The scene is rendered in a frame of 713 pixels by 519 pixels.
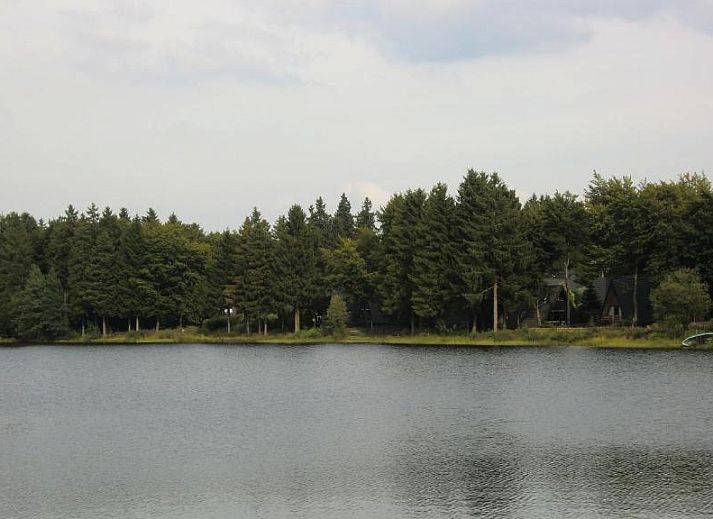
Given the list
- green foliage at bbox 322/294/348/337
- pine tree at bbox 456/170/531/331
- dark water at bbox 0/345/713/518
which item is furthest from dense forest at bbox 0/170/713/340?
dark water at bbox 0/345/713/518

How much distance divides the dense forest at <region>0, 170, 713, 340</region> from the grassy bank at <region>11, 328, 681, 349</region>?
345 centimetres

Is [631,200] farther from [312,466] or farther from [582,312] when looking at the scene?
[312,466]

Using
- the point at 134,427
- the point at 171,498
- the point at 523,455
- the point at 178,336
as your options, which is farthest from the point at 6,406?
the point at 178,336

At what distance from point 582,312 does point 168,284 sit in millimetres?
67724

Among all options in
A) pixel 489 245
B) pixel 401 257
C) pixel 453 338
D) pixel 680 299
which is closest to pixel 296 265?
pixel 401 257

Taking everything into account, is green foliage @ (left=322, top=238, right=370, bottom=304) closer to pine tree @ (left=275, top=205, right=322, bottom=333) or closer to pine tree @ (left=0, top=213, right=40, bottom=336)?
pine tree @ (left=275, top=205, right=322, bottom=333)

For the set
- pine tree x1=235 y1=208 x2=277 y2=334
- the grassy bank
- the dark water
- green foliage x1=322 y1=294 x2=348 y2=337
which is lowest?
the dark water

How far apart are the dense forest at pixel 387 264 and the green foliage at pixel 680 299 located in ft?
0.90

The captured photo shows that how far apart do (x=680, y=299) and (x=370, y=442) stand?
5336cm

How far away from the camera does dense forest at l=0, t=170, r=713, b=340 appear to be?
9281 cm

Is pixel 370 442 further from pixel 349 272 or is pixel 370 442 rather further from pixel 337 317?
pixel 349 272

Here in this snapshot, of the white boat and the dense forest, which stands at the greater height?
the dense forest

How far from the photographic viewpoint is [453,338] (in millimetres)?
100250

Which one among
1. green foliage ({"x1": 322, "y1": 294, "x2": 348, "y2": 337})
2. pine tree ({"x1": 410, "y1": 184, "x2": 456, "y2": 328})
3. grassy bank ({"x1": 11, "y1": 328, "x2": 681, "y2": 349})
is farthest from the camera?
green foliage ({"x1": 322, "y1": 294, "x2": 348, "y2": 337})
